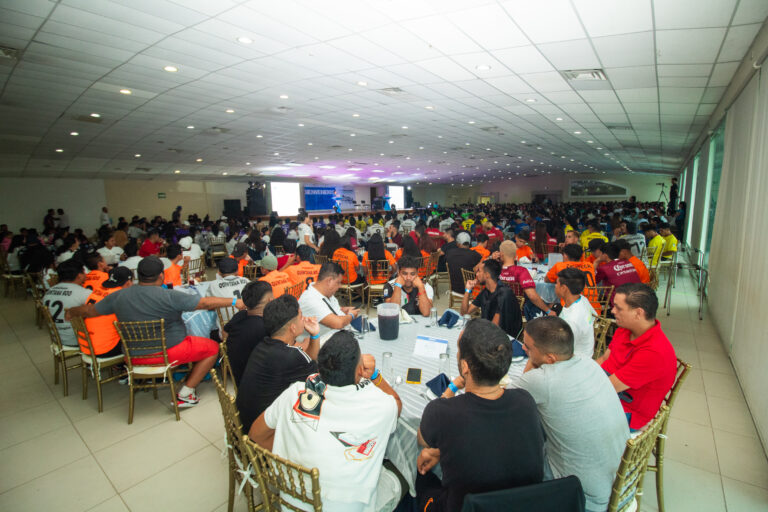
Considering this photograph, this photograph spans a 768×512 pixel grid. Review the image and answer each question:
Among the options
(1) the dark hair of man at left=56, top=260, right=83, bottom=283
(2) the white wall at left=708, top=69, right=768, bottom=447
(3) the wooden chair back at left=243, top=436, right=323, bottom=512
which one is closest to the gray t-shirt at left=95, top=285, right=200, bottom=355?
(1) the dark hair of man at left=56, top=260, right=83, bottom=283

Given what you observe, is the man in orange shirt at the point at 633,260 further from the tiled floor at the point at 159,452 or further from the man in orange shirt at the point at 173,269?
the man in orange shirt at the point at 173,269

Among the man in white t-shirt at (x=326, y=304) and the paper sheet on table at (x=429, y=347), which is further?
the man in white t-shirt at (x=326, y=304)

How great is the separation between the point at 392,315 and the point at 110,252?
22.9 feet

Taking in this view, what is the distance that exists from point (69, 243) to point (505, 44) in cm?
841

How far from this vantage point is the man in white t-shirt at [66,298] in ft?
11.9

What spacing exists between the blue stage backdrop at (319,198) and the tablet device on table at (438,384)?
2354 centimetres

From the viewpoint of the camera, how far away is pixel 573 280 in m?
2.87

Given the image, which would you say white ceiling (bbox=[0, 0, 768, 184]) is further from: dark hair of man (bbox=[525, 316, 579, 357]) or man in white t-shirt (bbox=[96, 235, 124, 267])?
dark hair of man (bbox=[525, 316, 579, 357])

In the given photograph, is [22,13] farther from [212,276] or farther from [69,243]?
[212,276]

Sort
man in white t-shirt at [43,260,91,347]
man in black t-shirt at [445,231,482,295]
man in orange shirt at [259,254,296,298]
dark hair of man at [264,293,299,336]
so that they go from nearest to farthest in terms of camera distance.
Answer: dark hair of man at [264,293,299,336] < man in white t-shirt at [43,260,91,347] < man in orange shirt at [259,254,296,298] < man in black t-shirt at [445,231,482,295]

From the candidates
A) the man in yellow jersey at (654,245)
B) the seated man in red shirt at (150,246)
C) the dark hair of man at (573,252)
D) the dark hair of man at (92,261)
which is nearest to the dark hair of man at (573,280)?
the dark hair of man at (573,252)

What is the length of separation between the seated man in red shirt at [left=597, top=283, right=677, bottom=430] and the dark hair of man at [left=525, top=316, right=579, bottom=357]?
72 cm

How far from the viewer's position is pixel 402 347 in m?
2.61

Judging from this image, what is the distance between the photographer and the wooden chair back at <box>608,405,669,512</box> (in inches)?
57.6
